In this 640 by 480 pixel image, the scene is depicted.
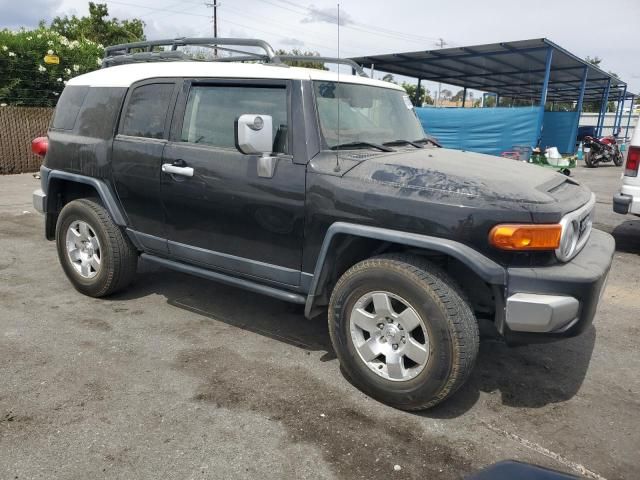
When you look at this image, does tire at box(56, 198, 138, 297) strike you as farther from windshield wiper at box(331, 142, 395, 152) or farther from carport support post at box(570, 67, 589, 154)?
carport support post at box(570, 67, 589, 154)

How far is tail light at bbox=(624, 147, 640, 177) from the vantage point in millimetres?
5918

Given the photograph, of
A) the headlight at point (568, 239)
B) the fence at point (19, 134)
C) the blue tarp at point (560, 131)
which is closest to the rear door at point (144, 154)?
the headlight at point (568, 239)

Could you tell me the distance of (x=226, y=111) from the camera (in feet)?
12.0

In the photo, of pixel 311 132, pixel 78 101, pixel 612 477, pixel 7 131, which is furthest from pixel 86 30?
pixel 612 477

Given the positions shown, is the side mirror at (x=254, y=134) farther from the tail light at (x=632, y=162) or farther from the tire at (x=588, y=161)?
the tire at (x=588, y=161)

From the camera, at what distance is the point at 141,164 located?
396cm

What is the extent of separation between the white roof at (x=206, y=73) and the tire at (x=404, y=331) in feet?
4.54

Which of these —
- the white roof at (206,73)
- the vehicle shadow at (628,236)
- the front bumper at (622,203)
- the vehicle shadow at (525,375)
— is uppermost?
the white roof at (206,73)

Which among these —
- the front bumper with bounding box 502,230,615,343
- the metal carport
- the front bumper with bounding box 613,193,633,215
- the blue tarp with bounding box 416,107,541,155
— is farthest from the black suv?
the metal carport

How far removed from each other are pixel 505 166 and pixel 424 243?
1087 mm

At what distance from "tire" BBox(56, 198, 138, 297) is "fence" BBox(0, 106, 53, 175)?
31.8ft

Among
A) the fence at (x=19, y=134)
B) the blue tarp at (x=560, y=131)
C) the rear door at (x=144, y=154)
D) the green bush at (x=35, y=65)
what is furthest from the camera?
the blue tarp at (x=560, y=131)

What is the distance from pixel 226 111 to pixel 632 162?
192 inches

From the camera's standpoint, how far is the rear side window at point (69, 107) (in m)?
4.50
